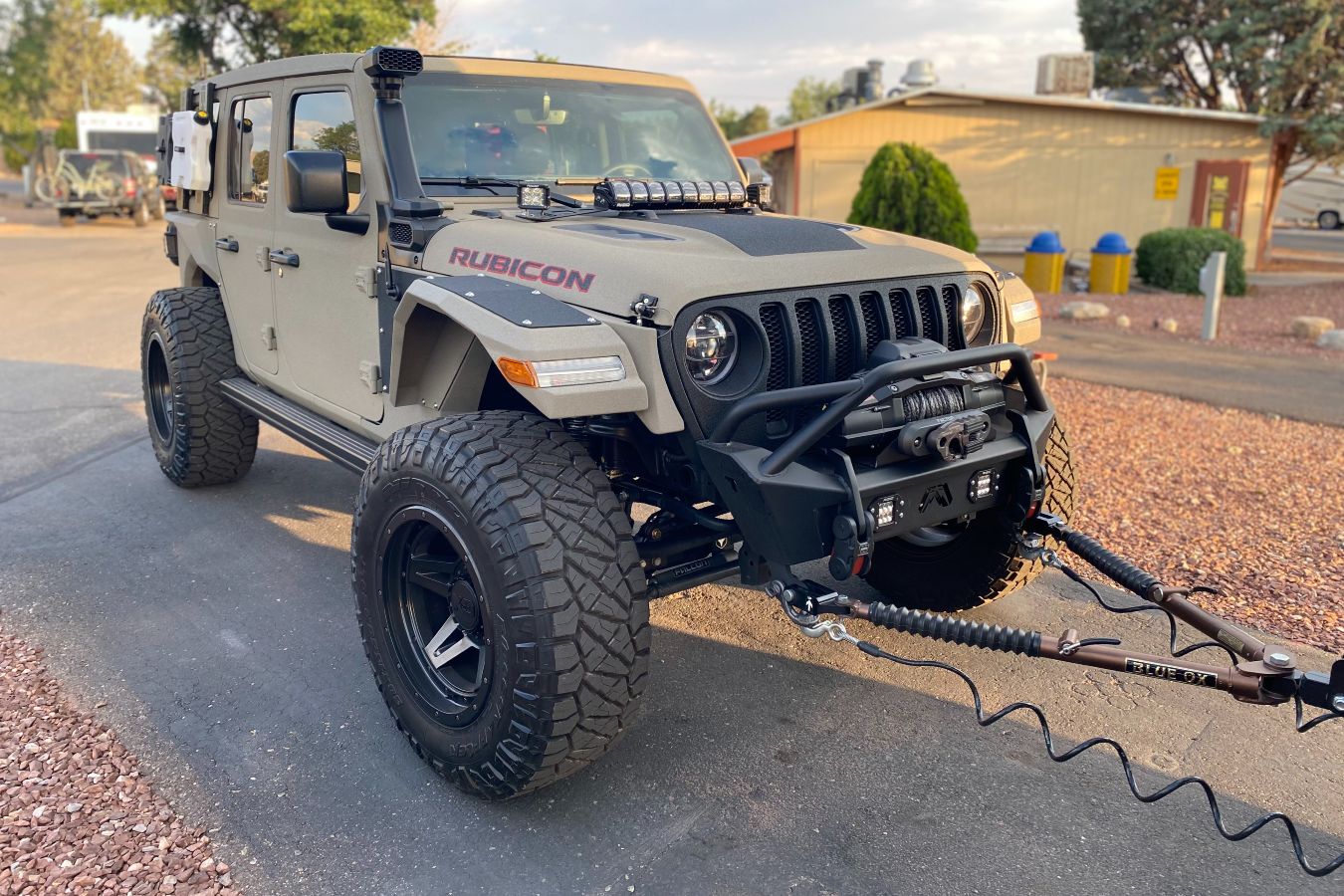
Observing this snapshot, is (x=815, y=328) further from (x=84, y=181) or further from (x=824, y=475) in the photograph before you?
(x=84, y=181)

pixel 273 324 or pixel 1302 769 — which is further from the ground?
pixel 273 324

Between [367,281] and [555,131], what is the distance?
100 centimetres

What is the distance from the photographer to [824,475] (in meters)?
2.85

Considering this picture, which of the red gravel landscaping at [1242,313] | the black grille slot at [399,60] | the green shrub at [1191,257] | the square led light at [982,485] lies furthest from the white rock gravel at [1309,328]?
the black grille slot at [399,60]

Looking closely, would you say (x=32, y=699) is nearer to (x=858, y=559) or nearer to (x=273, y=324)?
(x=273, y=324)

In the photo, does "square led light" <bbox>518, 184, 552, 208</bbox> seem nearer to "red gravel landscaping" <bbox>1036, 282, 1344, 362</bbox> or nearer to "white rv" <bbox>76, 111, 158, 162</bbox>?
"red gravel landscaping" <bbox>1036, 282, 1344, 362</bbox>

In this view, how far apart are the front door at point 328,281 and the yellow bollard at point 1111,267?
13277mm

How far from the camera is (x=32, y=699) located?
11.7 feet

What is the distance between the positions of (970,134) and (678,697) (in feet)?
56.8

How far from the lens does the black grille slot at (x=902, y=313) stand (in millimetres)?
3354

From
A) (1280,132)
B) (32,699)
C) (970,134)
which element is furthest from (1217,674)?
(1280,132)

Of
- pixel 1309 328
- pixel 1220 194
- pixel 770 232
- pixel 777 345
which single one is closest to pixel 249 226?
pixel 770 232

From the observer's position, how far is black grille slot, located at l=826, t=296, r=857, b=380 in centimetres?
322

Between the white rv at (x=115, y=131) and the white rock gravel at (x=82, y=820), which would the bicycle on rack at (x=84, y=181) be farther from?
the white rock gravel at (x=82, y=820)
